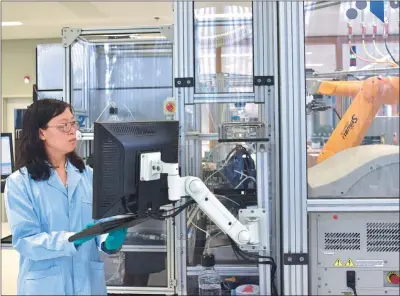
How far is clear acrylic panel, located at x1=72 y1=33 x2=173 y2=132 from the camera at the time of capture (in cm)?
284

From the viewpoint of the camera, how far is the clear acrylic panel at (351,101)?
138cm

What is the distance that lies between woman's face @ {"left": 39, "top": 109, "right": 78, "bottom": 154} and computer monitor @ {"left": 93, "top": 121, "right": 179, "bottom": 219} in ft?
2.01

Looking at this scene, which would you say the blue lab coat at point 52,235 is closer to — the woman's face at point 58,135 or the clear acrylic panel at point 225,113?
the woman's face at point 58,135

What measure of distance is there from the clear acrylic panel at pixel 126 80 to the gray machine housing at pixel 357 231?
5.51 ft

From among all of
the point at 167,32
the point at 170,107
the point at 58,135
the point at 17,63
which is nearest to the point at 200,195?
the point at 58,135

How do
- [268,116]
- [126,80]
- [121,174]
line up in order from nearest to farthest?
[121,174] → [268,116] → [126,80]

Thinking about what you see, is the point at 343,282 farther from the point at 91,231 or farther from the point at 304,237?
the point at 91,231

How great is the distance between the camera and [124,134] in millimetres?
1245

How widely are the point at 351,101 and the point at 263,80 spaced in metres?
0.47

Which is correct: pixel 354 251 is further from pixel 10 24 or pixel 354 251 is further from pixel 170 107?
pixel 10 24

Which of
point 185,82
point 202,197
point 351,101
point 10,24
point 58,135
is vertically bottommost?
point 202,197

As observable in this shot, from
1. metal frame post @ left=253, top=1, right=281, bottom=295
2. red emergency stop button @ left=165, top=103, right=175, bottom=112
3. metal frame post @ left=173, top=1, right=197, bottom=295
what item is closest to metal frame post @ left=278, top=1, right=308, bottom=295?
metal frame post @ left=253, top=1, right=281, bottom=295

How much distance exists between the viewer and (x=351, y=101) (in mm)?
1498

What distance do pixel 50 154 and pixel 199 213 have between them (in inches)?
27.8
